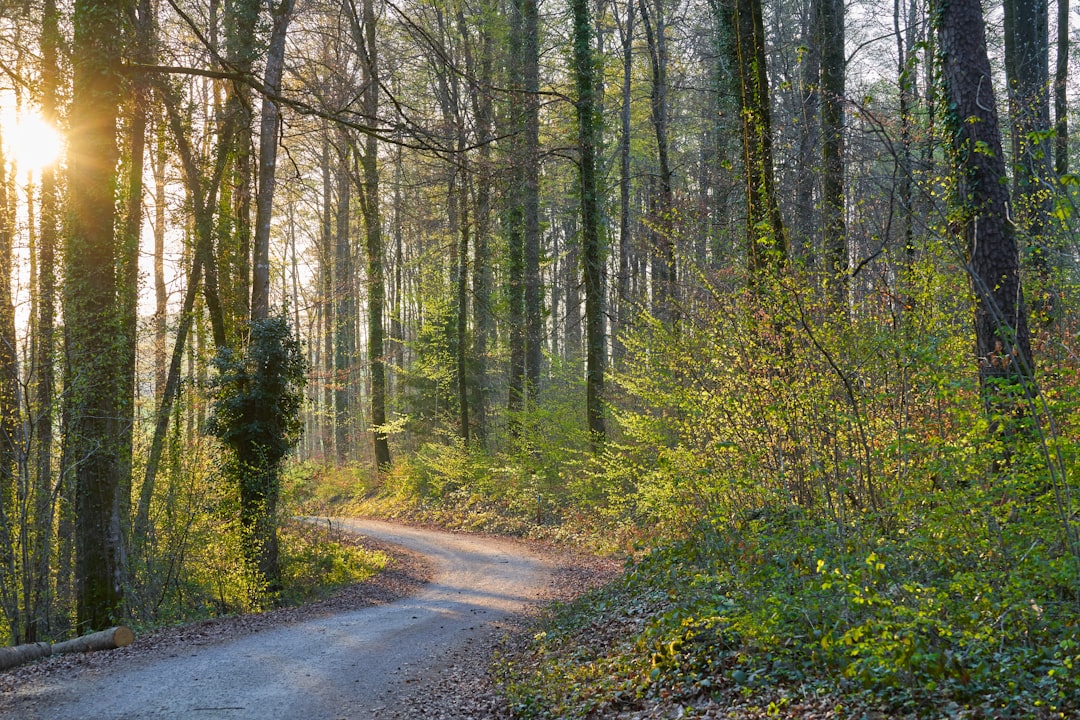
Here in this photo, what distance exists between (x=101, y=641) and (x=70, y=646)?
30 cm

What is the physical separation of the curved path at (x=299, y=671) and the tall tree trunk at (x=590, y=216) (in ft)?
19.2

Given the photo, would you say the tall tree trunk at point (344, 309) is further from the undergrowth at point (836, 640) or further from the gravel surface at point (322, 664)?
the undergrowth at point (836, 640)

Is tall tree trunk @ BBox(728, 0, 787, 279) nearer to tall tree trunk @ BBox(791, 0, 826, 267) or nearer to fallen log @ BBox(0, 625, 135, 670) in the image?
tall tree trunk @ BBox(791, 0, 826, 267)

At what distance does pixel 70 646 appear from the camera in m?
8.27

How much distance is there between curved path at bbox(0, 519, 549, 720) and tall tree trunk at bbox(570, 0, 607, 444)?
5862 mm

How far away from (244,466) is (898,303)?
1063cm

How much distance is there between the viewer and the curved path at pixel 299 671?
21.3 ft

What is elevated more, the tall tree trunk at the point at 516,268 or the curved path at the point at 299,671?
the tall tree trunk at the point at 516,268

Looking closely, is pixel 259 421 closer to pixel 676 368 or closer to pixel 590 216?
pixel 676 368

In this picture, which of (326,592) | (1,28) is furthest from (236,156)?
(326,592)

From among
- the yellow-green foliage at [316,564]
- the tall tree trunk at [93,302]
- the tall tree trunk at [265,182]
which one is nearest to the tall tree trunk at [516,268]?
the yellow-green foliage at [316,564]

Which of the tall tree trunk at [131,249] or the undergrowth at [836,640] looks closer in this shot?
the undergrowth at [836,640]

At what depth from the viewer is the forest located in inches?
198

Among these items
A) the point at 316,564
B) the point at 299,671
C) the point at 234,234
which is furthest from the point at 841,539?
the point at 234,234
